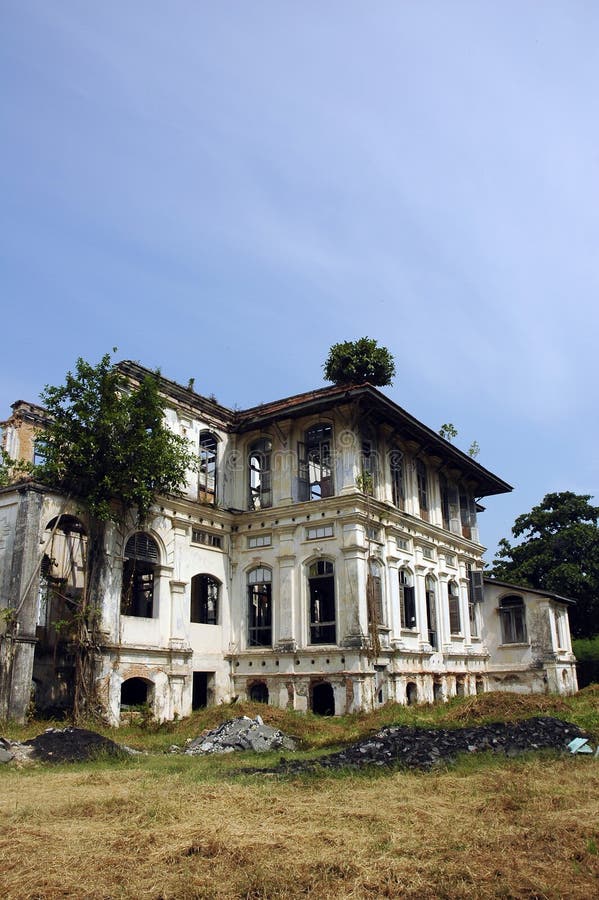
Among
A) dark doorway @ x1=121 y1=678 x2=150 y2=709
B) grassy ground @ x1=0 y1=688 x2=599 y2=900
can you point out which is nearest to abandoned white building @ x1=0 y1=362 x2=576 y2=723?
dark doorway @ x1=121 y1=678 x2=150 y2=709

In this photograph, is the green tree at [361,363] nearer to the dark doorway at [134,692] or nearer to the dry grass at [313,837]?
the dark doorway at [134,692]

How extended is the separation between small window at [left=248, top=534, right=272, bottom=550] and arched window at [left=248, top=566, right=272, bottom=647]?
685 mm

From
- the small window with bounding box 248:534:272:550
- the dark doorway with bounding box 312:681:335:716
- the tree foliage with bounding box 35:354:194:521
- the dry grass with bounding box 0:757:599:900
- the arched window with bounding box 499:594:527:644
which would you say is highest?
the tree foliage with bounding box 35:354:194:521

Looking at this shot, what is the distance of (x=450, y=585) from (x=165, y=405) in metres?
12.9

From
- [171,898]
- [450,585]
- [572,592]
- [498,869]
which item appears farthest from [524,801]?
[572,592]

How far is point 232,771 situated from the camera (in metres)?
11.3

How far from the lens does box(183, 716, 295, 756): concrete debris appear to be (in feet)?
48.1

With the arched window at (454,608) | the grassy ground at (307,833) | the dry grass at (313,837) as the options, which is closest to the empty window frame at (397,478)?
the arched window at (454,608)

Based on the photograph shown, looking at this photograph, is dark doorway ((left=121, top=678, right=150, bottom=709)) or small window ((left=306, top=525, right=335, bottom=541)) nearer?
dark doorway ((left=121, top=678, right=150, bottom=709))

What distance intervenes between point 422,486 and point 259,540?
6.73m

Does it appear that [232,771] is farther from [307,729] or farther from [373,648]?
[373,648]

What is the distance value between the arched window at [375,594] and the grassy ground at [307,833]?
9664 mm

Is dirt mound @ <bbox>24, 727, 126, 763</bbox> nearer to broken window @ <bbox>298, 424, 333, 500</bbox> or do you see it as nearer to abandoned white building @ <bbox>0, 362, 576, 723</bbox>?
abandoned white building @ <bbox>0, 362, 576, 723</bbox>

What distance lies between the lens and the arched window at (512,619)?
28.4m
